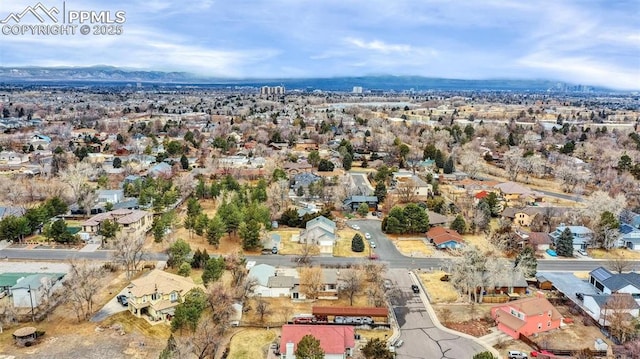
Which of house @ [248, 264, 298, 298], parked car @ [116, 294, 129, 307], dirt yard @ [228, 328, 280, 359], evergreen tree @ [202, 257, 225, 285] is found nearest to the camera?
dirt yard @ [228, 328, 280, 359]

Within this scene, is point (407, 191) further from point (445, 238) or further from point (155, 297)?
point (155, 297)

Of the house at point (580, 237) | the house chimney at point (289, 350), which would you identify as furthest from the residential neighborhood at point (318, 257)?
the house at point (580, 237)

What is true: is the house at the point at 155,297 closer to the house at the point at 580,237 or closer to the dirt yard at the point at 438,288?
the dirt yard at the point at 438,288

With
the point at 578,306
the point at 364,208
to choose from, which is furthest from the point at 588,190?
the point at 578,306

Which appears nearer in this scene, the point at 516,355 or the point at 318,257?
the point at 516,355

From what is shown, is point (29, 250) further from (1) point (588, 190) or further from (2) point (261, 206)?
(1) point (588, 190)

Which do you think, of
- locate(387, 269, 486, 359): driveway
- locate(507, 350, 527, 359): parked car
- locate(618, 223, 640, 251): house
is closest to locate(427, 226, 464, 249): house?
locate(387, 269, 486, 359): driveway

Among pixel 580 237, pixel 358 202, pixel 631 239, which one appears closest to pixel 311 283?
pixel 358 202

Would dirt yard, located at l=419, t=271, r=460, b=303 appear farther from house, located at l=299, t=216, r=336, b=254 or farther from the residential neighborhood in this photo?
house, located at l=299, t=216, r=336, b=254
